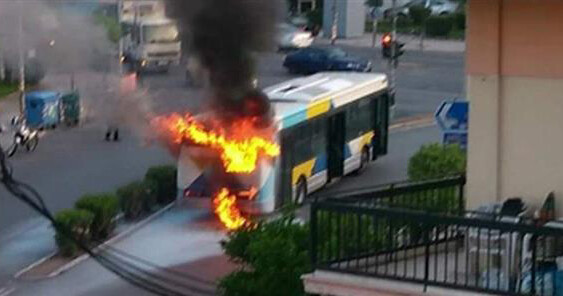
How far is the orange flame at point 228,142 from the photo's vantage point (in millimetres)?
24344

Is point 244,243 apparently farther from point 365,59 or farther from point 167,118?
point 365,59

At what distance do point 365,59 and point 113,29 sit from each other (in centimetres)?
2306

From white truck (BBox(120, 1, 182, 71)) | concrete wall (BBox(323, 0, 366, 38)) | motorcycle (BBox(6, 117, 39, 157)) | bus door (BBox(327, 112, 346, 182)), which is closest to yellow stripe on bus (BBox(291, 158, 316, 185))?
bus door (BBox(327, 112, 346, 182))

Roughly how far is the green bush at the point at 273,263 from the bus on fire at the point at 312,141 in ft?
33.1

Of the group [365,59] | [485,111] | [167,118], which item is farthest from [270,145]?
[365,59]

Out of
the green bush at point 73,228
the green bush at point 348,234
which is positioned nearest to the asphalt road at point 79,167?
the green bush at point 73,228

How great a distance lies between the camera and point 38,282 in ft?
72.6

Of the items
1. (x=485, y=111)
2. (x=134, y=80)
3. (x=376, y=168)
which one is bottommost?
(x=376, y=168)

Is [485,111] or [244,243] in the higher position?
[485,111]

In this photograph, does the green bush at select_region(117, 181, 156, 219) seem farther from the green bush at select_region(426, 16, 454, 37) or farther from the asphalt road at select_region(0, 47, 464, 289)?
the green bush at select_region(426, 16, 454, 37)

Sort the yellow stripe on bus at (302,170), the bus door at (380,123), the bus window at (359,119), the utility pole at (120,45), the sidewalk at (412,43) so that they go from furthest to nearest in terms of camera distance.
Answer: the sidewalk at (412,43)
the bus door at (380,123)
the bus window at (359,119)
the utility pole at (120,45)
the yellow stripe on bus at (302,170)

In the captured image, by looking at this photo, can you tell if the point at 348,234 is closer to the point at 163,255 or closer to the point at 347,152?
the point at 163,255

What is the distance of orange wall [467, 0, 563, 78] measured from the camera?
1207cm

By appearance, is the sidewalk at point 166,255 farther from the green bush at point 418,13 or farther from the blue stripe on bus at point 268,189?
the green bush at point 418,13
